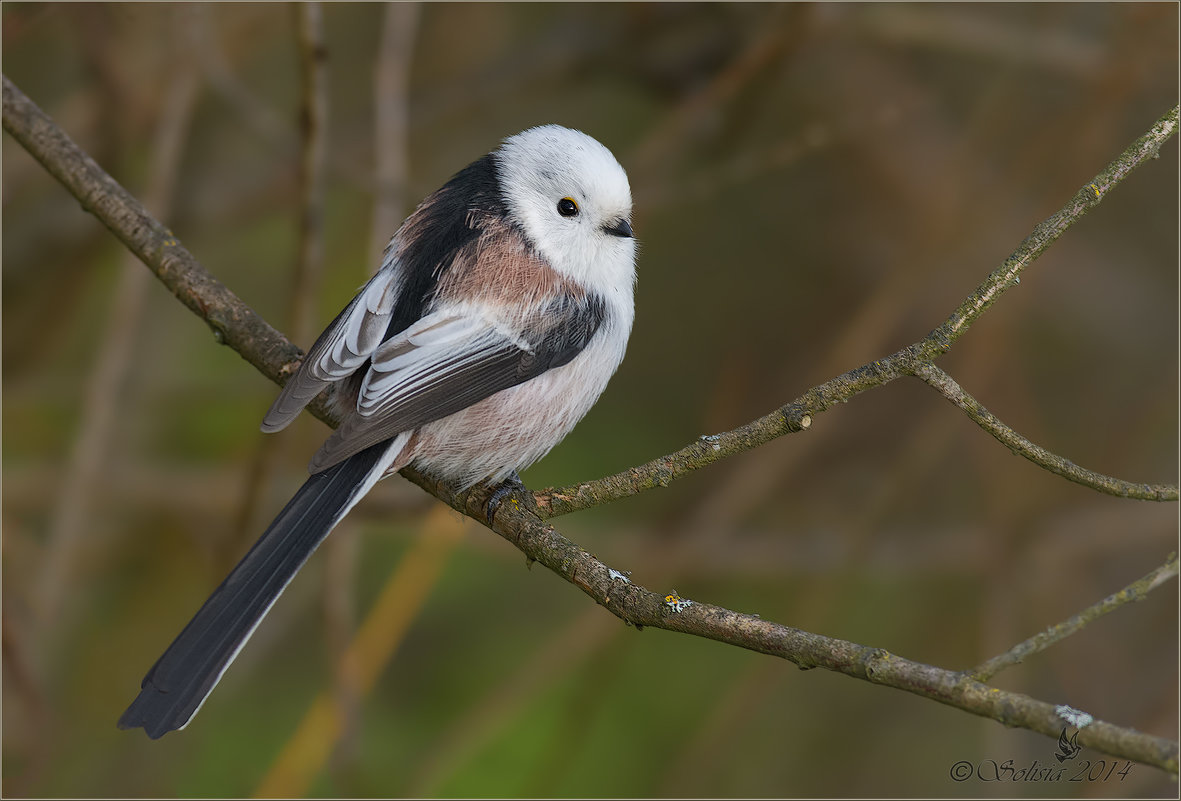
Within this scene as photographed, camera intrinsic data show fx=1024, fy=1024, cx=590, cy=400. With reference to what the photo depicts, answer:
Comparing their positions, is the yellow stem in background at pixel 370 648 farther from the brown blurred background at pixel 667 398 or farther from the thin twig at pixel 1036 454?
the thin twig at pixel 1036 454

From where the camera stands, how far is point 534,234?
2289 mm

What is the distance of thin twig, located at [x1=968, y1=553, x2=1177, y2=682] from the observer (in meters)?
1.22

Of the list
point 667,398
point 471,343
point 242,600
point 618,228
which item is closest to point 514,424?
point 471,343

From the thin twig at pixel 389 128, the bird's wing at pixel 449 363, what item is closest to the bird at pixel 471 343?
the bird's wing at pixel 449 363

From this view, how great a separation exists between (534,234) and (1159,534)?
7.50 ft

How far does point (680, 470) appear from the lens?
168 cm

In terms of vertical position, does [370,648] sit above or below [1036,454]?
below

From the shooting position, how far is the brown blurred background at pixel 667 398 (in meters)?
3.04

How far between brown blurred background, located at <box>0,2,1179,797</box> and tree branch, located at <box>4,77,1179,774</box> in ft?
1.91

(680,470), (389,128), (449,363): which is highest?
(389,128)

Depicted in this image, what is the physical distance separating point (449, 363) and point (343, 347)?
21 centimetres

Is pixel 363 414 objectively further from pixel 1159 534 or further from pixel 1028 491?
pixel 1159 534

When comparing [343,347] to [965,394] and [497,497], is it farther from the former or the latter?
[965,394]

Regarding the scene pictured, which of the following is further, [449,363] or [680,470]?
[449,363]
